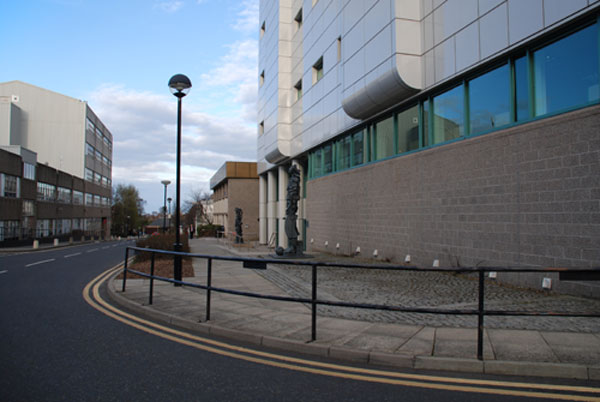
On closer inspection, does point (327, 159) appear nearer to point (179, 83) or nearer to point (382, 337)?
point (179, 83)

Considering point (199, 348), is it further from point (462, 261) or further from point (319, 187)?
point (319, 187)

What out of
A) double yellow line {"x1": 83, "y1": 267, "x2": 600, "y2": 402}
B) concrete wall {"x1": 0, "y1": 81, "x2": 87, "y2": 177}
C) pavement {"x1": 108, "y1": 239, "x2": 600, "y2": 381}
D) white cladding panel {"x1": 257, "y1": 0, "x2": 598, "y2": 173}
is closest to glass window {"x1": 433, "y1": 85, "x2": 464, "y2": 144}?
white cladding panel {"x1": 257, "y1": 0, "x2": 598, "y2": 173}

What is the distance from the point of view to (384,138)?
54.0 ft

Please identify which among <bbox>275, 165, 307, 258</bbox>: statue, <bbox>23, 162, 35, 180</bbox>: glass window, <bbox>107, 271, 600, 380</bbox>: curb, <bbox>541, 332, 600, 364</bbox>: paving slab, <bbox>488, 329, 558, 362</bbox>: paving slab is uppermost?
<bbox>23, 162, 35, 180</bbox>: glass window

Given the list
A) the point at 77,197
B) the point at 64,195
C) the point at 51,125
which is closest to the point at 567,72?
the point at 64,195

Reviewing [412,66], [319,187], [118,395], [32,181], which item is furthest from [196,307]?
[32,181]

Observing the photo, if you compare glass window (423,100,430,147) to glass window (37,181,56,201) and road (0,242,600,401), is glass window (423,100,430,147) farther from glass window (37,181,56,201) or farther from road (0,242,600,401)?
glass window (37,181,56,201)

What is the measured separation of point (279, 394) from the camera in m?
3.97

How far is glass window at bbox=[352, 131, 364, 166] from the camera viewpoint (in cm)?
1837

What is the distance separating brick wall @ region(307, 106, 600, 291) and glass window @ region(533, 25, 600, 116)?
502 mm

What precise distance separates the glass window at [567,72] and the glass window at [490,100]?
905 mm

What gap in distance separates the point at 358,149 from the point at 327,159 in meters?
4.31

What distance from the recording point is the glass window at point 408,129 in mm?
14367

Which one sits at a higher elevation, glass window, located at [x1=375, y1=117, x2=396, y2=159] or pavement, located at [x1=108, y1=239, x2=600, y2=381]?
glass window, located at [x1=375, y1=117, x2=396, y2=159]
